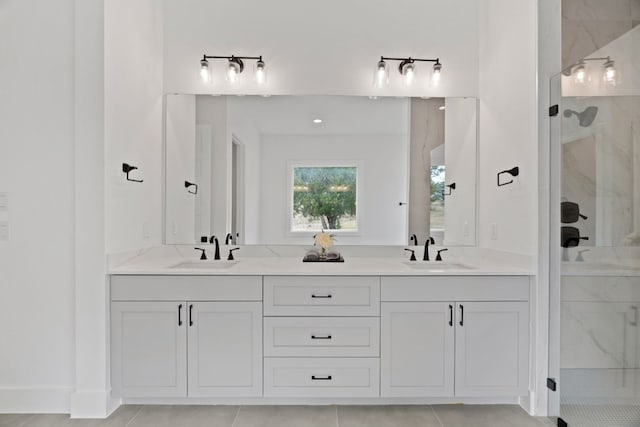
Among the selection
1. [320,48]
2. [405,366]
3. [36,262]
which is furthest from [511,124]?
[36,262]

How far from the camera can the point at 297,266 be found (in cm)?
239

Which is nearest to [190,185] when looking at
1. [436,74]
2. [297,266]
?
[297,266]

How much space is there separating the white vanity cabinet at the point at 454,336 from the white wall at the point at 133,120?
1.63m

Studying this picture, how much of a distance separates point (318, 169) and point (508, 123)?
4.33 ft

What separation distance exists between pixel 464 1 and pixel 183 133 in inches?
91.2

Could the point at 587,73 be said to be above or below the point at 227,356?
above

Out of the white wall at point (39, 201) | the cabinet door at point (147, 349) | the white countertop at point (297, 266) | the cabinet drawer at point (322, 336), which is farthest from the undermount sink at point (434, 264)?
the white wall at point (39, 201)

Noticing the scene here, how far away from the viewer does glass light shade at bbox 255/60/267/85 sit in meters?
2.71

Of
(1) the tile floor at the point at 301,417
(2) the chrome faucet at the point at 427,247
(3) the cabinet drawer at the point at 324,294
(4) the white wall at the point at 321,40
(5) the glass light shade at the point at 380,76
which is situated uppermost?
(4) the white wall at the point at 321,40

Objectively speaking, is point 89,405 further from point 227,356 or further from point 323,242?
point 323,242

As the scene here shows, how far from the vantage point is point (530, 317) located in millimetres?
2168

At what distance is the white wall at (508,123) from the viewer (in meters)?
2.20

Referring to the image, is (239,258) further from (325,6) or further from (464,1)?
(464,1)

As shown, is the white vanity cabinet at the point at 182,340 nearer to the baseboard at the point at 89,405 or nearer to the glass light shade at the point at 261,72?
the baseboard at the point at 89,405
